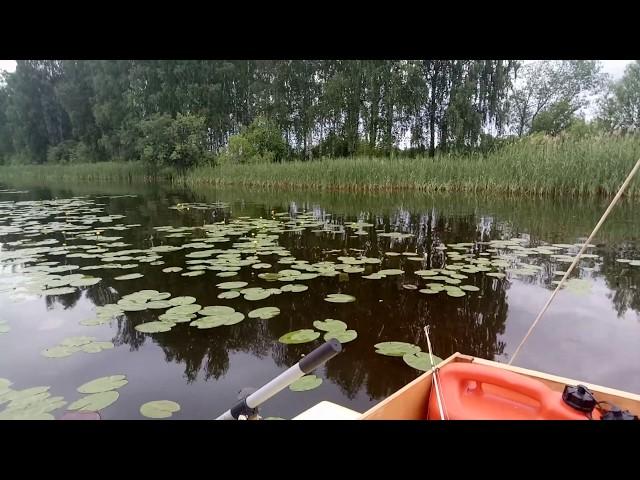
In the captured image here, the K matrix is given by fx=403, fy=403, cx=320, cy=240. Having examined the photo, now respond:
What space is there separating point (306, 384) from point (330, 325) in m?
0.64

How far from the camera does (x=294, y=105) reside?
24.2 meters

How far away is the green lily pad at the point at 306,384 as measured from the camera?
80.4 inches

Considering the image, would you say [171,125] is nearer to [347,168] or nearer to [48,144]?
[347,168]

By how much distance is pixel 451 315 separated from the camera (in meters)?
2.86

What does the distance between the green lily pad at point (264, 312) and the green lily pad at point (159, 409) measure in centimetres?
98

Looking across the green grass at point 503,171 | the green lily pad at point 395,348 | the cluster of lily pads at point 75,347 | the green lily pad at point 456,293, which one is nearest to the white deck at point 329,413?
the green lily pad at point 395,348

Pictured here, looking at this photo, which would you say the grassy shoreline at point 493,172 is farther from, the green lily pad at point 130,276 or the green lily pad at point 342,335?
the green lily pad at point 130,276

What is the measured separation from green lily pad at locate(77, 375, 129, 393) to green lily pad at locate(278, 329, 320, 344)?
0.91 metres

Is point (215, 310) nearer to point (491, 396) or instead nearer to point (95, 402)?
point (95, 402)

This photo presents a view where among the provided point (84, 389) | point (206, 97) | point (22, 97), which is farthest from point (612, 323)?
point (22, 97)

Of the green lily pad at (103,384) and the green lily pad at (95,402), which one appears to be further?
the green lily pad at (103,384)

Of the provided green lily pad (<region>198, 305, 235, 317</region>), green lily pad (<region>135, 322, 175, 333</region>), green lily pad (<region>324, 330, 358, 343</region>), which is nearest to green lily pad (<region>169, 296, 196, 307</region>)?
green lily pad (<region>198, 305, 235, 317</region>)

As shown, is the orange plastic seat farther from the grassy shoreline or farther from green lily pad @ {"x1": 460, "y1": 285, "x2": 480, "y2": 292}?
the grassy shoreline

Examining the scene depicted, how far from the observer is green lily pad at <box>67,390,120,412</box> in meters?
1.85
